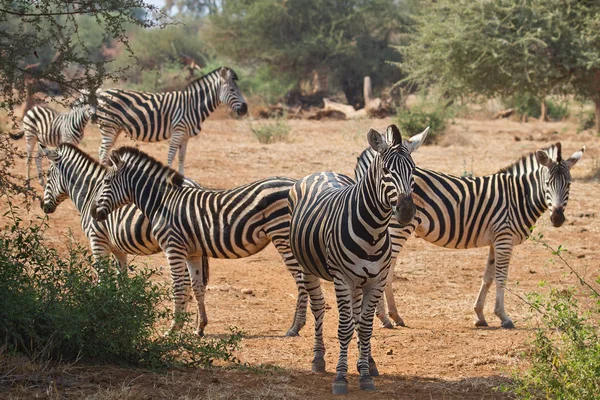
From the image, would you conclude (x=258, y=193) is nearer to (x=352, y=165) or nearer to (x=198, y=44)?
(x=352, y=165)

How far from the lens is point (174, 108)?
14.7 meters

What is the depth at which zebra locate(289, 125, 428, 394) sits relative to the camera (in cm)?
517

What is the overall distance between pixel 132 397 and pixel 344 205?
6.27 feet

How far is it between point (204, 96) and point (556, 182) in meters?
8.30

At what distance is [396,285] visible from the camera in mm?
9609

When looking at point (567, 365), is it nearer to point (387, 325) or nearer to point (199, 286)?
point (387, 325)

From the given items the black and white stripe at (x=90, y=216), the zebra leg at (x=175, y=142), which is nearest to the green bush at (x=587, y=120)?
the zebra leg at (x=175, y=142)

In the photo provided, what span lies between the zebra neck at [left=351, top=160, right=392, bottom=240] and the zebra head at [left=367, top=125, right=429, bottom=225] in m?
0.05

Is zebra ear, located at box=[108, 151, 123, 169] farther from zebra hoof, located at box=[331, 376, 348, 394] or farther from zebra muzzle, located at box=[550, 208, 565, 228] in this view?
zebra muzzle, located at box=[550, 208, 565, 228]

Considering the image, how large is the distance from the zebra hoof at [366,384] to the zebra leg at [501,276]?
2840 millimetres

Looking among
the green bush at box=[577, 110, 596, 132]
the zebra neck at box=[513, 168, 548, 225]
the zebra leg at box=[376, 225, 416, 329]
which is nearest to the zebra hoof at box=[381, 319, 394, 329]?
the zebra leg at box=[376, 225, 416, 329]

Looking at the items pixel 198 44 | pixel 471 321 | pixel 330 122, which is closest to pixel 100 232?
pixel 471 321

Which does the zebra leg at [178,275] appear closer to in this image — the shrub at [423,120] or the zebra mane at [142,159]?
the zebra mane at [142,159]

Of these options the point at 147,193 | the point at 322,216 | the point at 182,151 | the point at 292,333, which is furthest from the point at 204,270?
the point at 182,151
